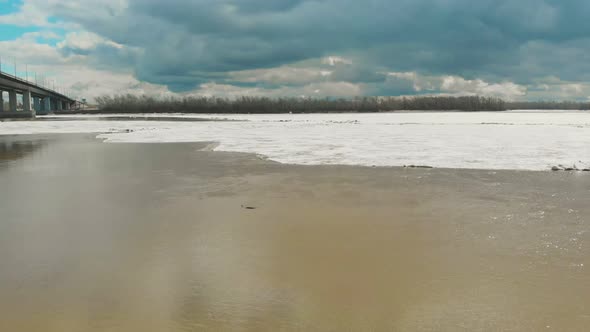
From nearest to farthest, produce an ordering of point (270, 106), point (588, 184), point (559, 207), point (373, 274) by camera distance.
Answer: point (373, 274)
point (559, 207)
point (588, 184)
point (270, 106)

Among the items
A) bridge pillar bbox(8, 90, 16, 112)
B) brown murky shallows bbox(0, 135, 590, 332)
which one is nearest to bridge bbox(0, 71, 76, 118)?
bridge pillar bbox(8, 90, 16, 112)

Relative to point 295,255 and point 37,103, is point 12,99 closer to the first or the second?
point 37,103

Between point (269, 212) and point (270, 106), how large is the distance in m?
106

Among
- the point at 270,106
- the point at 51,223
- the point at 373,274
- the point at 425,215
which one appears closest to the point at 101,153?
the point at 51,223

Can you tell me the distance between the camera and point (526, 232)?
6504 mm

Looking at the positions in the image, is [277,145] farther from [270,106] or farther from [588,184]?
[270,106]

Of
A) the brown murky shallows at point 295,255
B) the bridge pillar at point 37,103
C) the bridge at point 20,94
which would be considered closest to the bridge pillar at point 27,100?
the bridge at point 20,94

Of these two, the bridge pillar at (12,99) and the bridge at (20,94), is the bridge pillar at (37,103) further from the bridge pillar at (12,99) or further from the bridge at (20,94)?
the bridge pillar at (12,99)

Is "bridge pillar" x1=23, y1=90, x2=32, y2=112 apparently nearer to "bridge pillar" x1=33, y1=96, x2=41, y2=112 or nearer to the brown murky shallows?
"bridge pillar" x1=33, y1=96, x2=41, y2=112

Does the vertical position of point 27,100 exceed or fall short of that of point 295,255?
it exceeds it

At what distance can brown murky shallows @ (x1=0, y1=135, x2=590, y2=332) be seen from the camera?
3.94 m

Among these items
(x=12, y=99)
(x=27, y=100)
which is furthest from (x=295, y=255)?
(x=27, y=100)

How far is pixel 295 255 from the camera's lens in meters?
5.59

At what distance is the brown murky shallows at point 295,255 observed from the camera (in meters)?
3.94
